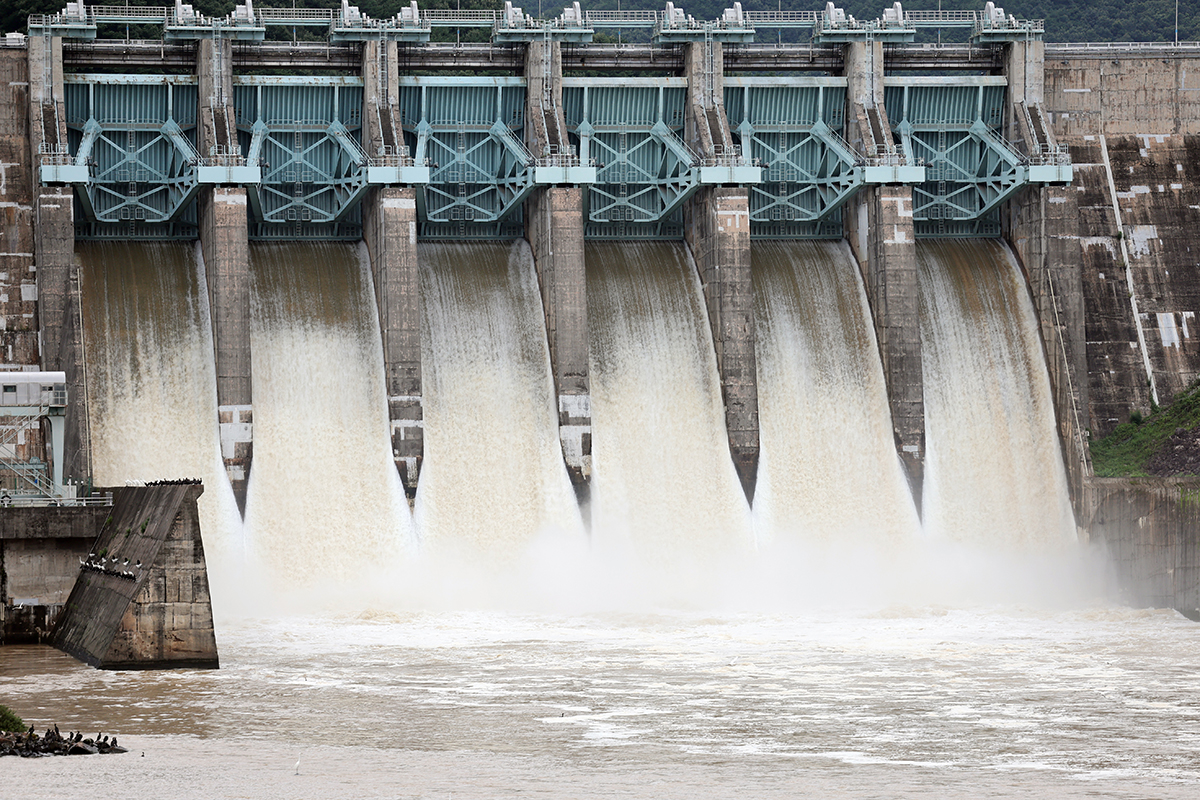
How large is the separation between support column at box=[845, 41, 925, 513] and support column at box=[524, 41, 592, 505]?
8.97 m

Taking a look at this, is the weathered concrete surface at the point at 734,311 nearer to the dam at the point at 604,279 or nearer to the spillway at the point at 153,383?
the dam at the point at 604,279

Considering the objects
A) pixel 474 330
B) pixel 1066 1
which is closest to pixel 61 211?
pixel 474 330

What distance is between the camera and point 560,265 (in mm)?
51312

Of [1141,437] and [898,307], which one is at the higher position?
[898,307]

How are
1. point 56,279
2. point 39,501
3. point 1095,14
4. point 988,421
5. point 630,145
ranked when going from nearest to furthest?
point 39,501, point 56,279, point 988,421, point 630,145, point 1095,14

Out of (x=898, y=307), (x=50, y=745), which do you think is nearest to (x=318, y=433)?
(x=898, y=307)

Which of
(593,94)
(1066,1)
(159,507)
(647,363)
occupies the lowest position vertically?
(159,507)

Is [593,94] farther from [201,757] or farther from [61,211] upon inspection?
[201,757]

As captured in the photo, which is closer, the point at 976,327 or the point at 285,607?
the point at 285,607

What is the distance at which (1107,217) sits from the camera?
5734 centimetres

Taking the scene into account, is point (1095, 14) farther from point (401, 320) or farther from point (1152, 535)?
point (401, 320)

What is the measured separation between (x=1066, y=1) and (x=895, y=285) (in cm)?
6248

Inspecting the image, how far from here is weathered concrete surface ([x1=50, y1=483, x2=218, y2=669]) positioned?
35000 millimetres

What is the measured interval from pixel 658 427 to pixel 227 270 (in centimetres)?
1294
